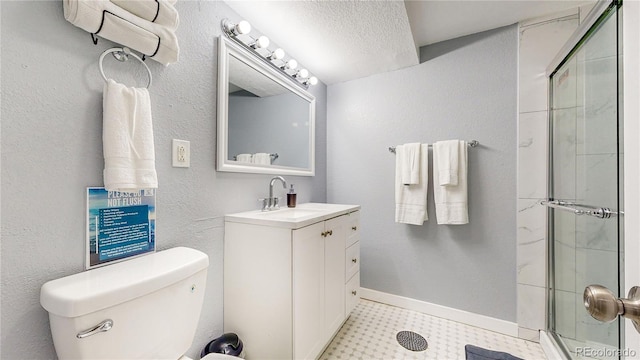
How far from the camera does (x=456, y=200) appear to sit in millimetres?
1698

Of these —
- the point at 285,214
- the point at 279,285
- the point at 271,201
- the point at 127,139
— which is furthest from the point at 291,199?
the point at 127,139

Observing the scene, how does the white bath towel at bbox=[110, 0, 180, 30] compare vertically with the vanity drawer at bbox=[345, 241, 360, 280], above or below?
above

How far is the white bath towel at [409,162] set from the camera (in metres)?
1.81

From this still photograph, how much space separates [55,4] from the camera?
2.47 ft

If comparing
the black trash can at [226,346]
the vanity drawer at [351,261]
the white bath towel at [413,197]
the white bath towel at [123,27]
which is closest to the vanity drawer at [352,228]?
the vanity drawer at [351,261]

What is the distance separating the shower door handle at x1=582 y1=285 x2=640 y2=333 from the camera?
0.36m

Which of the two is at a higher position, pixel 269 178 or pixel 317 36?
pixel 317 36

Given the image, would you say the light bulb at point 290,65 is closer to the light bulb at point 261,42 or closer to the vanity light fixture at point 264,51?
the vanity light fixture at point 264,51

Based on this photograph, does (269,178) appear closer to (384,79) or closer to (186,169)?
(186,169)

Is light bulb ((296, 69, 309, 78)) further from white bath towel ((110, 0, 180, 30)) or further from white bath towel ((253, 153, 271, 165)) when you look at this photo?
white bath towel ((110, 0, 180, 30))

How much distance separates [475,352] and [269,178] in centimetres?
160

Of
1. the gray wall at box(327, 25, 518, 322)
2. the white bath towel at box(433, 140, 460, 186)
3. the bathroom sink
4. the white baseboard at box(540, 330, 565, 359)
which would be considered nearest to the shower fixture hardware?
the gray wall at box(327, 25, 518, 322)

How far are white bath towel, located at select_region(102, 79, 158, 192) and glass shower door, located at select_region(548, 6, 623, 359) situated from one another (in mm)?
1696

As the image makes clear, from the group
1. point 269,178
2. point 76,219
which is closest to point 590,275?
point 269,178
